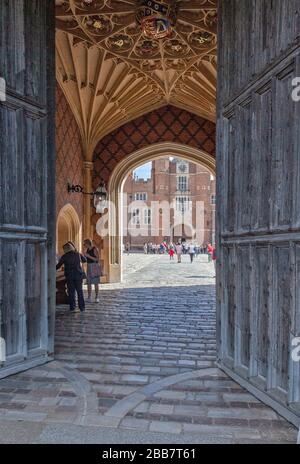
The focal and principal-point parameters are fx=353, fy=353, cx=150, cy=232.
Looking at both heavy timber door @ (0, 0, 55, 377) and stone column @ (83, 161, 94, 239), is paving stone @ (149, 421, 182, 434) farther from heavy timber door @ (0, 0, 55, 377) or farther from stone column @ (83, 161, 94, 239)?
stone column @ (83, 161, 94, 239)

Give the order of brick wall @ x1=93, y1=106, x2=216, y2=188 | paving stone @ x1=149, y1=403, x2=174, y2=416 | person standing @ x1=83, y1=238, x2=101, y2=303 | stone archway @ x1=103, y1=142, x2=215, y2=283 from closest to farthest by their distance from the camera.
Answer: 1. paving stone @ x1=149, y1=403, x2=174, y2=416
2. person standing @ x1=83, y1=238, x2=101, y2=303
3. brick wall @ x1=93, y1=106, x2=216, y2=188
4. stone archway @ x1=103, y1=142, x2=215, y2=283

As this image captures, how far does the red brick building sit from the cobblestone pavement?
120 ft

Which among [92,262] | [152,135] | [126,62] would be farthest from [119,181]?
[92,262]

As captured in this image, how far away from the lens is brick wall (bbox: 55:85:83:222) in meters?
9.09

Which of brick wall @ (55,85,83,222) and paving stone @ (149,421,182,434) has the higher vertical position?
brick wall @ (55,85,83,222)

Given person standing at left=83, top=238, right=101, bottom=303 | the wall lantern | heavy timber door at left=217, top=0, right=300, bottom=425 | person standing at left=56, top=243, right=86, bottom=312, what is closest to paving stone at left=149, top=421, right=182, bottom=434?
heavy timber door at left=217, top=0, right=300, bottom=425

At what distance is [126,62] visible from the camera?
900cm

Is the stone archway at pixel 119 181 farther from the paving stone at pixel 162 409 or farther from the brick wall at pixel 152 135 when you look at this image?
the paving stone at pixel 162 409

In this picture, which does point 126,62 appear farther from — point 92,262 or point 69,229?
point 92,262

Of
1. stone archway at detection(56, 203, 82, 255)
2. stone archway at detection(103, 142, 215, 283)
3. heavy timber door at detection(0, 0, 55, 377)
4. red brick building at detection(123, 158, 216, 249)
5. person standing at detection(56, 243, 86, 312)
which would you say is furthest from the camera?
red brick building at detection(123, 158, 216, 249)

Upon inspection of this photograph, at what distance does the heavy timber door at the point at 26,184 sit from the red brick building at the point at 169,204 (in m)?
37.7

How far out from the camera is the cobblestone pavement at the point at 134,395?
2.52 meters
